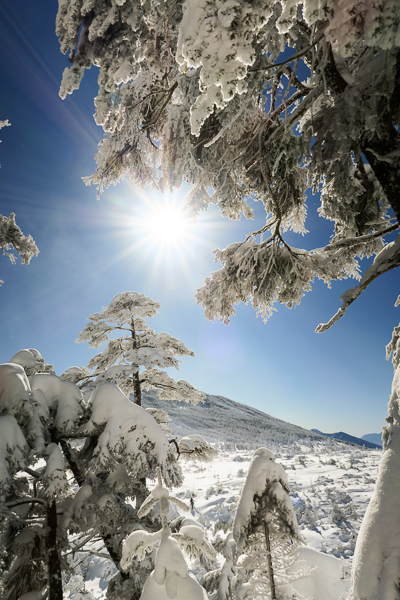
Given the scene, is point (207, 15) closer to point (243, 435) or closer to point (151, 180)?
point (151, 180)

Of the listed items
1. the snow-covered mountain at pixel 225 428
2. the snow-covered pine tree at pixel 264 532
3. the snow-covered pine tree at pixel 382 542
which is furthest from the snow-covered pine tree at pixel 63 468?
the snow-covered mountain at pixel 225 428

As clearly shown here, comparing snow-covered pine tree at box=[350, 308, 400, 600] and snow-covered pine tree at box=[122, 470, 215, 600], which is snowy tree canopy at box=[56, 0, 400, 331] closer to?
snow-covered pine tree at box=[350, 308, 400, 600]

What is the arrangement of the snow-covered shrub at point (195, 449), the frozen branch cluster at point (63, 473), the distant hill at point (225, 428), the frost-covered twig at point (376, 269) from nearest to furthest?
the frost-covered twig at point (376, 269), the frozen branch cluster at point (63, 473), the snow-covered shrub at point (195, 449), the distant hill at point (225, 428)

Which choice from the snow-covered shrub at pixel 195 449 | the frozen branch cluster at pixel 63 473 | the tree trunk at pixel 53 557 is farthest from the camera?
the snow-covered shrub at pixel 195 449

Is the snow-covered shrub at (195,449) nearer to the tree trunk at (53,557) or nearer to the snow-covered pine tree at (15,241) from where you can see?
the tree trunk at (53,557)

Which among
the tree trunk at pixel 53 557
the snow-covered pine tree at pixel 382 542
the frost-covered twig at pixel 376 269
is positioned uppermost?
the frost-covered twig at pixel 376 269

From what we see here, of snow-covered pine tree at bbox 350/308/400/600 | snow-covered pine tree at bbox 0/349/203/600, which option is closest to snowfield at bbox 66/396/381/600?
snow-covered pine tree at bbox 350/308/400/600

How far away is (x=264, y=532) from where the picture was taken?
3312 millimetres

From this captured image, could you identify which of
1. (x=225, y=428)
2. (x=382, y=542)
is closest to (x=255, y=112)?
(x=382, y=542)

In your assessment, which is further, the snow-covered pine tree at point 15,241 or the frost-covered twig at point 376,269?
the snow-covered pine tree at point 15,241

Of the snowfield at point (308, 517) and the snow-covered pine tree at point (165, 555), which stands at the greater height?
the snow-covered pine tree at point (165, 555)

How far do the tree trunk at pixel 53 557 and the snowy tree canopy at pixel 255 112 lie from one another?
4102 millimetres

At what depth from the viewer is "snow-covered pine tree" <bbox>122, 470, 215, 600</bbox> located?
205cm

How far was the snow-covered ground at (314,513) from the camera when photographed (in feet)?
16.3
